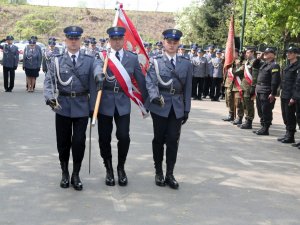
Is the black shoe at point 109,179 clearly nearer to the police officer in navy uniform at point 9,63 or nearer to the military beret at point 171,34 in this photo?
the military beret at point 171,34

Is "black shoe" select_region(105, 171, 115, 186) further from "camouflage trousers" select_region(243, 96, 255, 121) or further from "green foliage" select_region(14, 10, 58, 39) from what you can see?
"green foliage" select_region(14, 10, 58, 39)

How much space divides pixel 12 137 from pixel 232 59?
6.62m

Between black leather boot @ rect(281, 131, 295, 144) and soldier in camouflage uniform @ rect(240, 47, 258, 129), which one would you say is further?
soldier in camouflage uniform @ rect(240, 47, 258, 129)

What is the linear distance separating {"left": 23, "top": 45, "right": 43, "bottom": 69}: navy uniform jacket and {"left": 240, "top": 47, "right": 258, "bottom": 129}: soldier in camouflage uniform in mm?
8848

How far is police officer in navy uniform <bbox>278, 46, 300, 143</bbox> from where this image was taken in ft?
32.6

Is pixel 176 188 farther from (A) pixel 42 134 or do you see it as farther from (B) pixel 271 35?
(B) pixel 271 35

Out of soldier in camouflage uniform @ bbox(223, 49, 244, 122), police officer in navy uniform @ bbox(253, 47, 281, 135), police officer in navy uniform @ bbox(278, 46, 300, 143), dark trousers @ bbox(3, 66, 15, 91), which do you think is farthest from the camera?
dark trousers @ bbox(3, 66, 15, 91)

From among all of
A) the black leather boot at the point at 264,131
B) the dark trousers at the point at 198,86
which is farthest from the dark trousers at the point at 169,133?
the dark trousers at the point at 198,86

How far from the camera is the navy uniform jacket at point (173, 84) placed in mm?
6250

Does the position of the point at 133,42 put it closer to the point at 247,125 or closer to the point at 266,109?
the point at 266,109

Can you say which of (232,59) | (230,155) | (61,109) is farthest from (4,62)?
(61,109)

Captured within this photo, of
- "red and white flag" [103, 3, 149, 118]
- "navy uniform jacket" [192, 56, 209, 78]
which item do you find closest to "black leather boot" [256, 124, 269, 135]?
"red and white flag" [103, 3, 149, 118]

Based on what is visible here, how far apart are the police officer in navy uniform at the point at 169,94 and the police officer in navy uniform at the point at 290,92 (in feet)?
13.7

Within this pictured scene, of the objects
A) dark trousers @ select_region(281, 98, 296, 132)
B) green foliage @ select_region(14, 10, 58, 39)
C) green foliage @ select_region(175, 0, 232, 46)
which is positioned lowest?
dark trousers @ select_region(281, 98, 296, 132)
